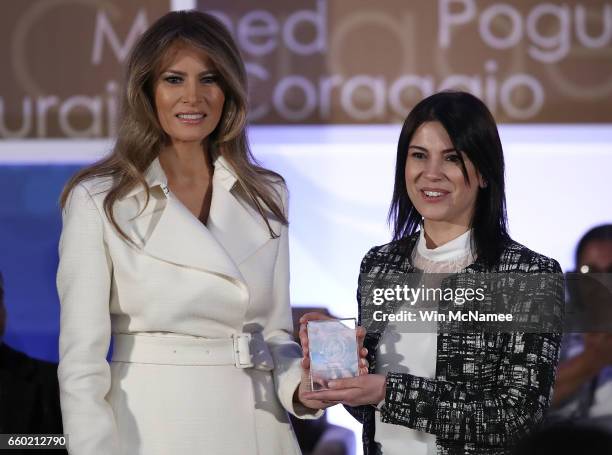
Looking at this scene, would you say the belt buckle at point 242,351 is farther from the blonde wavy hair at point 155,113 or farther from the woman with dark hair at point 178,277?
the blonde wavy hair at point 155,113

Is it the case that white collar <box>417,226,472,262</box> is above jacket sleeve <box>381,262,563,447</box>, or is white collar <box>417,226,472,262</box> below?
above

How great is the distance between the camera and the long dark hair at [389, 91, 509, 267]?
2561mm

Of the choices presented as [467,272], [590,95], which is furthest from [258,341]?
[590,95]

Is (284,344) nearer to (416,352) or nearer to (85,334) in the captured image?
(416,352)

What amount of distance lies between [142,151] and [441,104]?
0.78 metres

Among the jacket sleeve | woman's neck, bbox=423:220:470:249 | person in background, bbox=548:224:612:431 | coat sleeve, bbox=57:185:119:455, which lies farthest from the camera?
person in background, bbox=548:224:612:431

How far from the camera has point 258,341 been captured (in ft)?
9.04

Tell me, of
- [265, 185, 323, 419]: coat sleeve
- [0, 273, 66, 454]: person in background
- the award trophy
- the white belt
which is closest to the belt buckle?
the white belt

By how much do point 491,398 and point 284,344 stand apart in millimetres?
619

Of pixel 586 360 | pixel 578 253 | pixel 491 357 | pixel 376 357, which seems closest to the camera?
pixel 491 357

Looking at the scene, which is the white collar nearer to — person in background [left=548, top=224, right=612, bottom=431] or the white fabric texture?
the white fabric texture

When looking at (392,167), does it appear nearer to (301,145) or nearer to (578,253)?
(301,145)

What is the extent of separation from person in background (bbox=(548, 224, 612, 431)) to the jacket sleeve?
0.65 m

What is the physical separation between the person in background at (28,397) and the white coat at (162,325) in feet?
4.03
